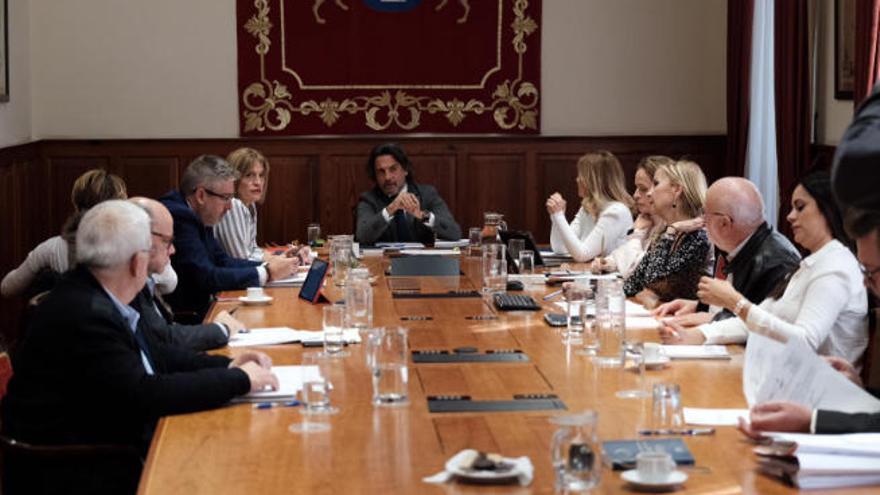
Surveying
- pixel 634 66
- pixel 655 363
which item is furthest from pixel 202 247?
pixel 634 66

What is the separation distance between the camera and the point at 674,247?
5926mm

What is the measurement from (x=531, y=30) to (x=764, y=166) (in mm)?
2136

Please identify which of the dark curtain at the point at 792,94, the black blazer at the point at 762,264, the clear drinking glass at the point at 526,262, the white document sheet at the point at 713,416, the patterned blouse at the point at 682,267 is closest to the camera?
the white document sheet at the point at 713,416

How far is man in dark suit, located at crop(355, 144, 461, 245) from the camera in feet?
26.8

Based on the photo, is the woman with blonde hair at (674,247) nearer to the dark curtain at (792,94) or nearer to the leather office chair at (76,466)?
the dark curtain at (792,94)

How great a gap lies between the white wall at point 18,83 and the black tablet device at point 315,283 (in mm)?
4002

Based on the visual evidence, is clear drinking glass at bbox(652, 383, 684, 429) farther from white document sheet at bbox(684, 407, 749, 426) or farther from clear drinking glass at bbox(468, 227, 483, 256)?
clear drinking glass at bbox(468, 227, 483, 256)

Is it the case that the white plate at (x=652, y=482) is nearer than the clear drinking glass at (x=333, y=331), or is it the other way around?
the white plate at (x=652, y=482)

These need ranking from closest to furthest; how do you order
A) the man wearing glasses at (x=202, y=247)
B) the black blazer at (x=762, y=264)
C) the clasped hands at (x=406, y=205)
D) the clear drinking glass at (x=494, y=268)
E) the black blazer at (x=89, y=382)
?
the black blazer at (x=89, y=382) → the black blazer at (x=762, y=264) → the clear drinking glass at (x=494, y=268) → the man wearing glasses at (x=202, y=247) → the clasped hands at (x=406, y=205)

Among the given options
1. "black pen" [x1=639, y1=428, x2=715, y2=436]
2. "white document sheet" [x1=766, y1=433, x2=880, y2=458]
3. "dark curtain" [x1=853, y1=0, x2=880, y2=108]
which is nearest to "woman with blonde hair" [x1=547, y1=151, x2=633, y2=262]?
"dark curtain" [x1=853, y1=0, x2=880, y2=108]

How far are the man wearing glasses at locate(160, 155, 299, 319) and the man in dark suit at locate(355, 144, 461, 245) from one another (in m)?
1.62

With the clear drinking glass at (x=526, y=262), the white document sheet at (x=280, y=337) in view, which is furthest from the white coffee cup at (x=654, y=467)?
the clear drinking glass at (x=526, y=262)

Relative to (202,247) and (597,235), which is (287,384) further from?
(597,235)

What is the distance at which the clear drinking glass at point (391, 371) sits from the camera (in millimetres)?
3484
